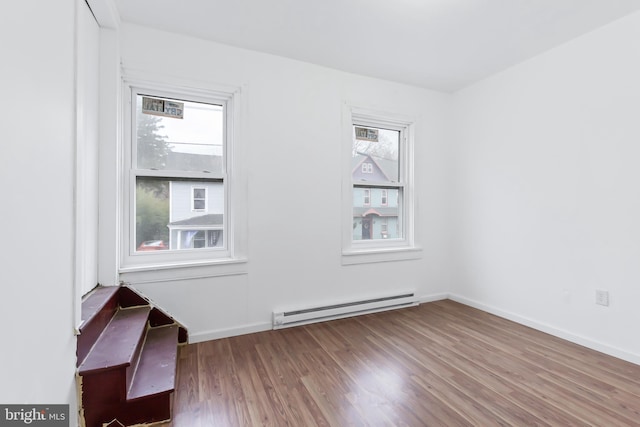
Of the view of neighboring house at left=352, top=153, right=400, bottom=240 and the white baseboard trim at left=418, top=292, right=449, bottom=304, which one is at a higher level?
the view of neighboring house at left=352, top=153, right=400, bottom=240

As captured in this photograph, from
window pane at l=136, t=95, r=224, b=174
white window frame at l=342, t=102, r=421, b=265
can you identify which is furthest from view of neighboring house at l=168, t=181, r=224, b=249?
white window frame at l=342, t=102, r=421, b=265

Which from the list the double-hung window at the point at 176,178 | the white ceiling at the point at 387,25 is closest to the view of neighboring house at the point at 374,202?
the white ceiling at the point at 387,25

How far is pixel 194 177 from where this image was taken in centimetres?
269

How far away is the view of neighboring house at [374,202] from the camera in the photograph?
3473mm

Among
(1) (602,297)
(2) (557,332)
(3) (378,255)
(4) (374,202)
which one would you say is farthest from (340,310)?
(1) (602,297)

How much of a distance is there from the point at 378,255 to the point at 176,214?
2.15 m

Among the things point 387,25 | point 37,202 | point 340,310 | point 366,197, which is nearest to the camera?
point 37,202

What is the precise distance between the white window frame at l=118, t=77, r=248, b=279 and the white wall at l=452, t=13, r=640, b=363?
273 centimetres

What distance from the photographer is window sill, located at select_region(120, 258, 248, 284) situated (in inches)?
94.5

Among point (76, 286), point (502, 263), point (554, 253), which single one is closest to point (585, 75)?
point (554, 253)

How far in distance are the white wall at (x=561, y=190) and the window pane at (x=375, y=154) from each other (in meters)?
0.88

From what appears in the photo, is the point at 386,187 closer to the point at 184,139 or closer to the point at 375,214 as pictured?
the point at 375,214

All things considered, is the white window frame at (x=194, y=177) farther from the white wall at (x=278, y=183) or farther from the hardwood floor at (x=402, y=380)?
the hardwood floor at (x=402, y=380)

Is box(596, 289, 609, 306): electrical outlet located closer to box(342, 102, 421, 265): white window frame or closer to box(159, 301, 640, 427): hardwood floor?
box(159, 301, 640, 427): hardwood floor
